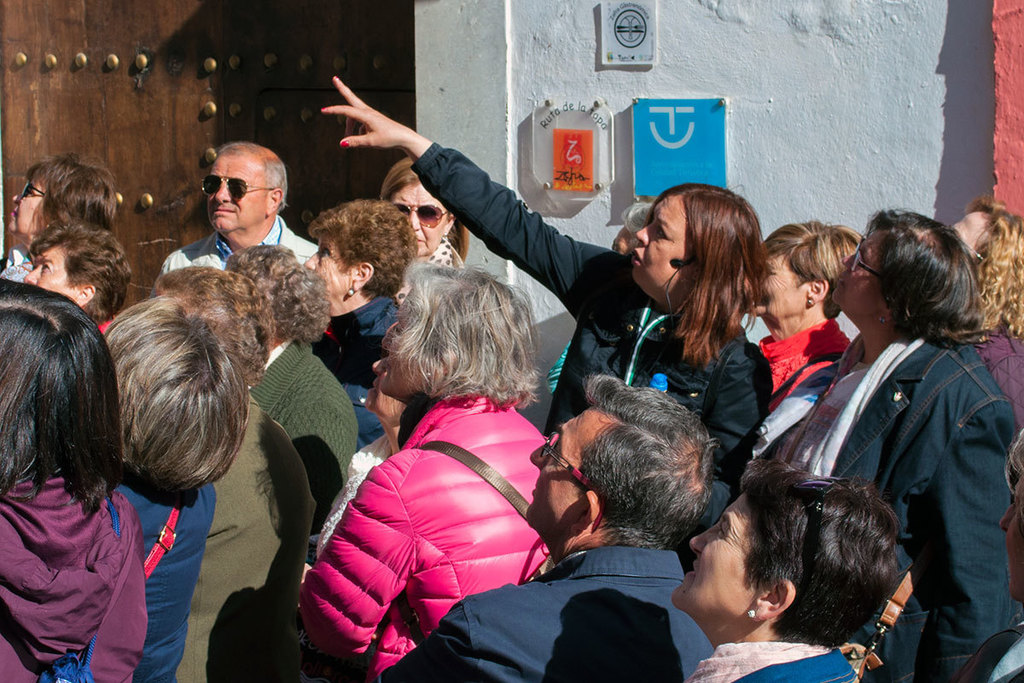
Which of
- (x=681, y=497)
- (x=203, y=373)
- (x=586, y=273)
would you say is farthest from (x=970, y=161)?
(x=203, y=373)

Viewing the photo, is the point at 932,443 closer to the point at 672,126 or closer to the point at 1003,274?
the point at 1003,274

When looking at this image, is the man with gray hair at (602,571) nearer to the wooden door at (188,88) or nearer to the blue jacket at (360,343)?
the blue jacket at (360,343)

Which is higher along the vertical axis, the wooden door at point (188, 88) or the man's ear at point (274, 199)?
the wooden door at point (188, 88)

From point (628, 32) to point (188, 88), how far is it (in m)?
2.08

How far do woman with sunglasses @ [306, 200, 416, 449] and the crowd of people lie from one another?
0.01 metres

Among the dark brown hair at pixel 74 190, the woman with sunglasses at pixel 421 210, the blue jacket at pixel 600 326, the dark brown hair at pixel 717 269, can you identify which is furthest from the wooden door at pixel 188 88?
the dark brown hair at pixel 717 269

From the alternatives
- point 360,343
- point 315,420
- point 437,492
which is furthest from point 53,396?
point 360,343

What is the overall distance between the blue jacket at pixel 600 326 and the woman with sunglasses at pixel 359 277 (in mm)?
770

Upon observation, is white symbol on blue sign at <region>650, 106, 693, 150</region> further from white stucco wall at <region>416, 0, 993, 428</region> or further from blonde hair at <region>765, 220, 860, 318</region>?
blonde hair at <region>765, 220, 860, 318</region>

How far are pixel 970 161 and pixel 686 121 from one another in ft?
3.16

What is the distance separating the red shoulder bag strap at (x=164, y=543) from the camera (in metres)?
1.91

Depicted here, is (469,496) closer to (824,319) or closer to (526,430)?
(526,430)

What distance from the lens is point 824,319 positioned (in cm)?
345

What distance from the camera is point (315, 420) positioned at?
2.84 meters
